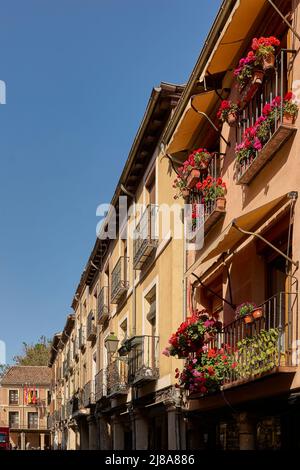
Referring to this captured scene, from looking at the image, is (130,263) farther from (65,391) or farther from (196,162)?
(65,391)

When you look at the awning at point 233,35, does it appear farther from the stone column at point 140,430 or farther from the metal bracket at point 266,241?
the stone column at point 140,430

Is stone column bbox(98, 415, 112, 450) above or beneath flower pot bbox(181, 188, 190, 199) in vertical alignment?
beneath

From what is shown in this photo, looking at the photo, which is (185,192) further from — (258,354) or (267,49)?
(258,354)

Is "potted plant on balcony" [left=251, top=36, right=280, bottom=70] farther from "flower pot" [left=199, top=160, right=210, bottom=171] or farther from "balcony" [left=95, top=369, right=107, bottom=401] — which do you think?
"balcony" [left=95, top=369, right=107, bottom=401]

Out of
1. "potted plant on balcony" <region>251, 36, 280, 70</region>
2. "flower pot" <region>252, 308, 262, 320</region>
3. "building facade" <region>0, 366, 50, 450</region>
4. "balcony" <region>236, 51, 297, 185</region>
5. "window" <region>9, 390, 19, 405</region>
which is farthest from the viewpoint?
"window" <region>9, 390, 19, 405</region>

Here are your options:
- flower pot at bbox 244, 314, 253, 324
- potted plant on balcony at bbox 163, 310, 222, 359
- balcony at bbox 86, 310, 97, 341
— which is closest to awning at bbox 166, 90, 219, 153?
potted plant on balcony at bbox 163, 310, 222, 359

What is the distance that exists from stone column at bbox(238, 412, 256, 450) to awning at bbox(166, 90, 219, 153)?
16.7 ft

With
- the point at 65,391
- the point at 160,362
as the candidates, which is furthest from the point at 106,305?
the point at 65,391

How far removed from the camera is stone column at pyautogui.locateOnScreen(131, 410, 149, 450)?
16969 millimetres

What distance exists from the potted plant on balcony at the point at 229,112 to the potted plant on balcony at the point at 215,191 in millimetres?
1068

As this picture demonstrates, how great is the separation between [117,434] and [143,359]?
5915 mm

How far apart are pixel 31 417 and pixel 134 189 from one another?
6430 cm

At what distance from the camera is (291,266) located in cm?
785

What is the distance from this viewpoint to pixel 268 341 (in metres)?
7.94
